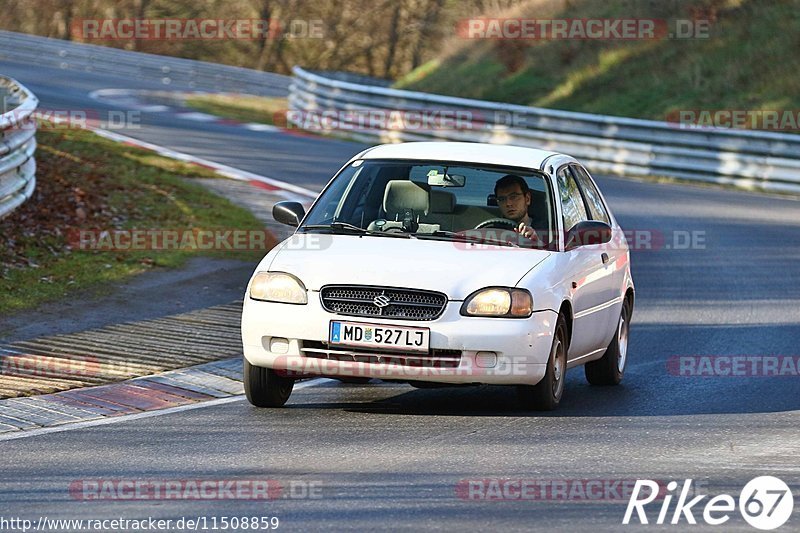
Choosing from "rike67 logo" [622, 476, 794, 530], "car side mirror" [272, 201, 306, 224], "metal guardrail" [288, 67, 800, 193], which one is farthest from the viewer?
"metal guardrail" [288, 67, 800, 193]

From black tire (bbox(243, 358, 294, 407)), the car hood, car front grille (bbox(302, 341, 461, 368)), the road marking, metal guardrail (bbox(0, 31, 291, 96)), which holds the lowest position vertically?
metal guardrail (bbox(0, 31, 291, 96))

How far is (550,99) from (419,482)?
27.3 meters

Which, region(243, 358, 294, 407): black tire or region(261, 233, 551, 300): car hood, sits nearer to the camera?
region(261, 233, 551, 300): car hood

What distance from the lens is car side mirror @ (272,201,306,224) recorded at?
10055mm

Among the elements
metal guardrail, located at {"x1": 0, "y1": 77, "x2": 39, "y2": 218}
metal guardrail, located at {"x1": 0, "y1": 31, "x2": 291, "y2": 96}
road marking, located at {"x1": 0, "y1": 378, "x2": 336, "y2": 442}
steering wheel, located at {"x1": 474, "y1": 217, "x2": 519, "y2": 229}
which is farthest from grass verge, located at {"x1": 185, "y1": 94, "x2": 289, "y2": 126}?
road marking, located at {"x1": 0, "y1": 378, "x2": 336, "y2": 442}

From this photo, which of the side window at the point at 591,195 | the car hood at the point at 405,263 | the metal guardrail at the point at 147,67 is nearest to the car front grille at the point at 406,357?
the car hood at the point at 405,263

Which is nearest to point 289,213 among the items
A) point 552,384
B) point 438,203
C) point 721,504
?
point 438,203

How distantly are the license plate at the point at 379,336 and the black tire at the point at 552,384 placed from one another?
85cm

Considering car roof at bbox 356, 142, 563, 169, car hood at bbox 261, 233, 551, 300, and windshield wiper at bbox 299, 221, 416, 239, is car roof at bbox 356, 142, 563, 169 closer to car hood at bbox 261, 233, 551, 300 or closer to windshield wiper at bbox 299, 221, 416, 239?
windshield wiper at bbox 299, 221, 416, 239

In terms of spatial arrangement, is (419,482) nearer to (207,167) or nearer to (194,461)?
(194,461)

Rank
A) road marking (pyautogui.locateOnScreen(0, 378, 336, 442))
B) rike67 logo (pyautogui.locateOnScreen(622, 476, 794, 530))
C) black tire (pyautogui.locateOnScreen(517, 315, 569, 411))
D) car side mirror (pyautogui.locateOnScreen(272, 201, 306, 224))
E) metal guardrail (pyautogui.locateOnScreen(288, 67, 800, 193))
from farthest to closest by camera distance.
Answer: metal guardrail (pyautogui.locateOnScreen(288, 67, 800, 193)), car side mirror (pyautogui.locateOnScreen(272, 201, 306, 224)), black tire (pyautogui.locateOnScreen(517, 315, 569, 411)), road marking (pyautogui.locateOnScreen(0, 378, 336, 442)), rike67 logo (pyautogui.locateOnScreen(622, 476, 794, 530))

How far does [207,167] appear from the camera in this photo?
22266 mm

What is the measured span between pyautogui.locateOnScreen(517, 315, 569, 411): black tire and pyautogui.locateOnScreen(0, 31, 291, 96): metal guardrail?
32.4 m

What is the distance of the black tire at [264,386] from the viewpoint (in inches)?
364
